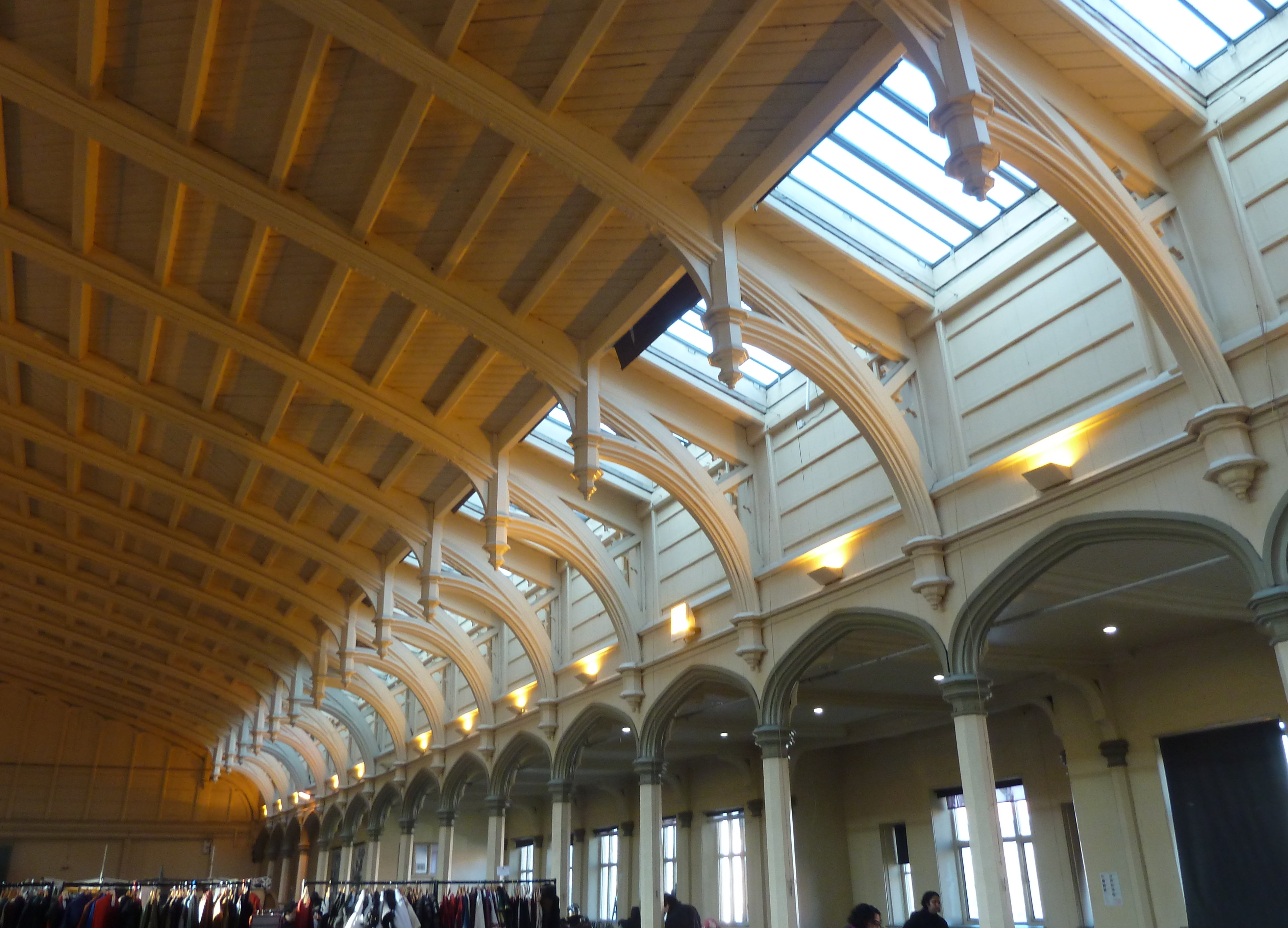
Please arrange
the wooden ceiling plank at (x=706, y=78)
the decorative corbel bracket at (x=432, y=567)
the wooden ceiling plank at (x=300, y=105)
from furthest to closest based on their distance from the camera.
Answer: the decorative corbel bracket at (x=432, y=567) → the wooden ceiling plank at (x=300, y=105) → the wooden ceiling plank at (x=706, y=78)

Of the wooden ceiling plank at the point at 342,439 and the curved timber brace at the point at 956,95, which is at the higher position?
the wooden ceiling plank at the point at 342,439

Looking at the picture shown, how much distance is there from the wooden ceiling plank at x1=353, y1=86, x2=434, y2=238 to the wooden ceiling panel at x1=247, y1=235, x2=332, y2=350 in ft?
3.98

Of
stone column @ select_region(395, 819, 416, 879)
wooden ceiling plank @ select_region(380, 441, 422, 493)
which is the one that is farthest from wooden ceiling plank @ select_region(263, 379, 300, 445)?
stone column @ select_region(395, 819, 416, 879)

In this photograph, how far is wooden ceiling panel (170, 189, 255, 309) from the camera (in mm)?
10625

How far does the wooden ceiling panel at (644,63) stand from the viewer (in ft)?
25.5

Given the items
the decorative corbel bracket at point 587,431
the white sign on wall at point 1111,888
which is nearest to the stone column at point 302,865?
the decorative corbel bracket at point 587,431

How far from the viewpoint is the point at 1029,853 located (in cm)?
1559

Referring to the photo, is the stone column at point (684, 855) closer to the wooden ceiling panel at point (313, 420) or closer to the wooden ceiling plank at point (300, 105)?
the wooden ceiling panel at point (313, 420)

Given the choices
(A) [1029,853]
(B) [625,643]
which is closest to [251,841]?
(B) [625,643]

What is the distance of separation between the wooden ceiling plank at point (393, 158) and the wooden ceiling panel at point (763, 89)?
2.21 meters

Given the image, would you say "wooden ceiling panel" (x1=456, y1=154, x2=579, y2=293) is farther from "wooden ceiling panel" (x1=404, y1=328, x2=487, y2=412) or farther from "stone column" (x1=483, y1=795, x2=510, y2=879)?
"stone column" (x1=483, y1=795, x2=510, y2=879)

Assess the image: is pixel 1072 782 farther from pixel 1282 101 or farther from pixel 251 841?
pixel 251 841

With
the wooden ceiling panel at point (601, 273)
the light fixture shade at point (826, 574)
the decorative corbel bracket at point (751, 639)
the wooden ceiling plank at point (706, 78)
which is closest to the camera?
the wooden ceiling plank at point (706, 78)

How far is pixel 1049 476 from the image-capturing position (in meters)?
9.34
